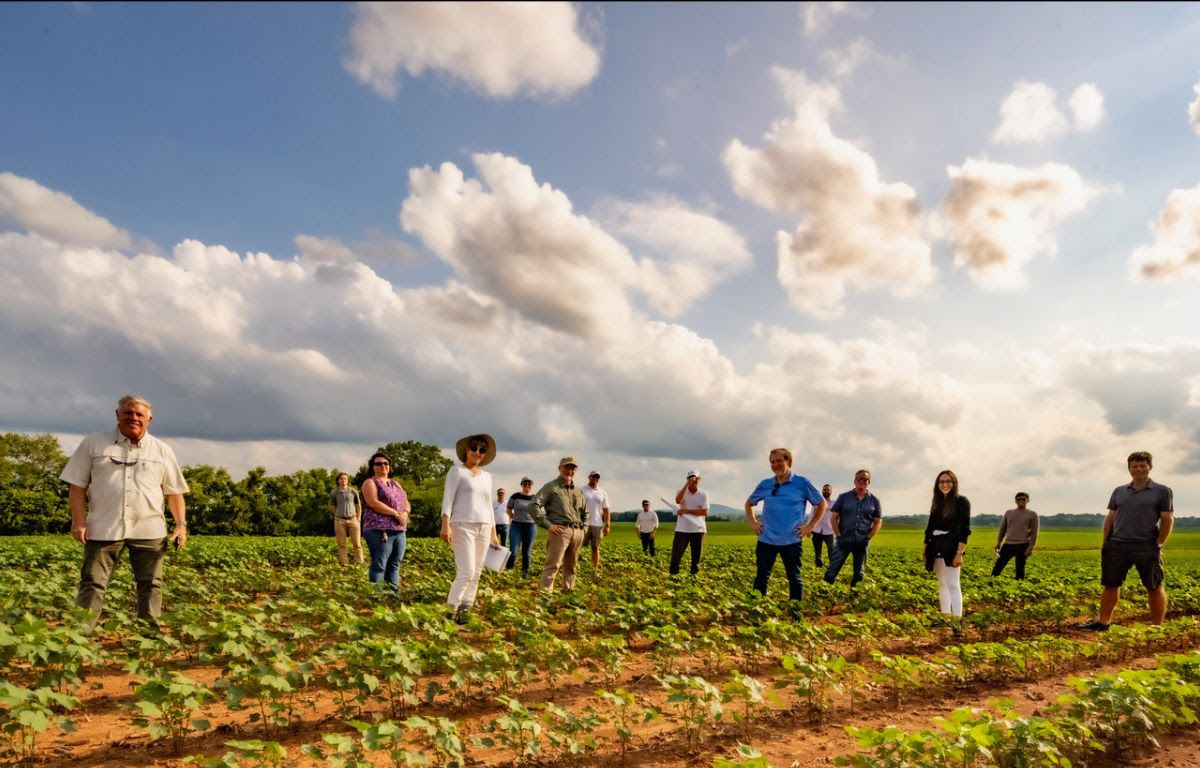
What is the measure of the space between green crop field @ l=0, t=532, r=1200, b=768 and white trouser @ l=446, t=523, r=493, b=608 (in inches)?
19.2

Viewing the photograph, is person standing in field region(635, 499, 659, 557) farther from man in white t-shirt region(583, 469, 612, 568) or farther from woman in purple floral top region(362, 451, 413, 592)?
woman in purple floral top region(362, 451, 413, 592)

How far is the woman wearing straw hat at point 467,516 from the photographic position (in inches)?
308

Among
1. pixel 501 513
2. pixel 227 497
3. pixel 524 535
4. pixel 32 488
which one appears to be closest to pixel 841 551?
pixel 524 535

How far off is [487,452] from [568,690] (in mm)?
2931

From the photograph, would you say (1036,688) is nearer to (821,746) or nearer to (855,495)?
(821,746)

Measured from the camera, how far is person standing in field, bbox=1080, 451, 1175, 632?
884 cm

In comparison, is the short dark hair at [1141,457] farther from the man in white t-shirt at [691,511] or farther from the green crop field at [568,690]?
the man in white t-shirt at [691,511]

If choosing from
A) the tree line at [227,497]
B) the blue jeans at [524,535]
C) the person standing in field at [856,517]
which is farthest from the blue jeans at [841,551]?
the tree line at [227,497]

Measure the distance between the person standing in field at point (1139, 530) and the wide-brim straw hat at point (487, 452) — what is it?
7.73 meters

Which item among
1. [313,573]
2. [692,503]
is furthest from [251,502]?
[692,503]

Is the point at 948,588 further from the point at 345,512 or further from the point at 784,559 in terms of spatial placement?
the point at 345,512

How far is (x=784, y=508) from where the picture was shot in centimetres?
916

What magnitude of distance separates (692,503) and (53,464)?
70893mm

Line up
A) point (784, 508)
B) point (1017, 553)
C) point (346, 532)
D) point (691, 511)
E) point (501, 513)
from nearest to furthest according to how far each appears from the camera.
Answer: point (784, 508) < point (691, 511) < point (346, 532) < point (1017, 553) < point (501, 513)
